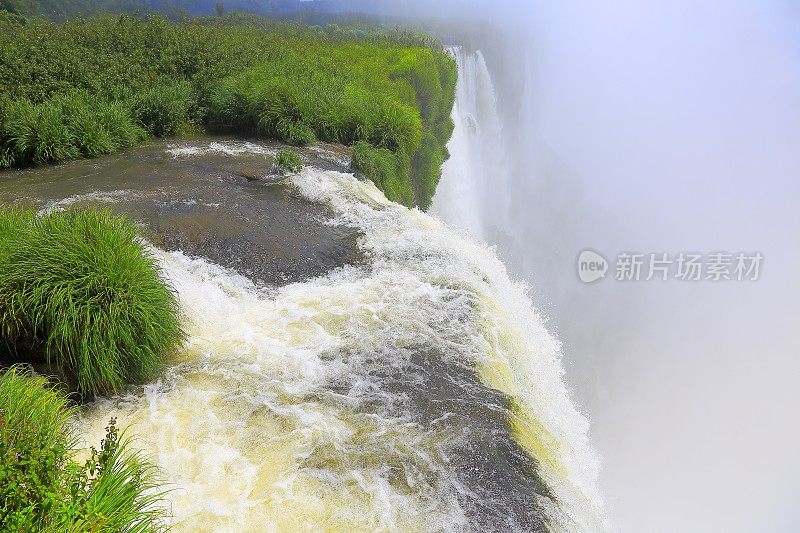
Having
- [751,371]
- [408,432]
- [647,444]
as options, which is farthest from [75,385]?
[751,371]

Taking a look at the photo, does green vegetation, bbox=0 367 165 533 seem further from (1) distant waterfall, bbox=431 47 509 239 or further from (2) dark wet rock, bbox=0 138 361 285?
(1) distant waterfall, bbox=431 47 509 239

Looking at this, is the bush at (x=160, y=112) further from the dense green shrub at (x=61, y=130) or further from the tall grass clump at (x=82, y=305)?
the tall grass clump at (x=82, y=305)

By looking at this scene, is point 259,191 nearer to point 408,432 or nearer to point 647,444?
point 408,432

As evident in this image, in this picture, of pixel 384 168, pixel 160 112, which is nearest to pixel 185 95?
pixel 160 112

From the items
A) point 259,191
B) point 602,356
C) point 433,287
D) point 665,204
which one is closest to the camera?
point 433,287
